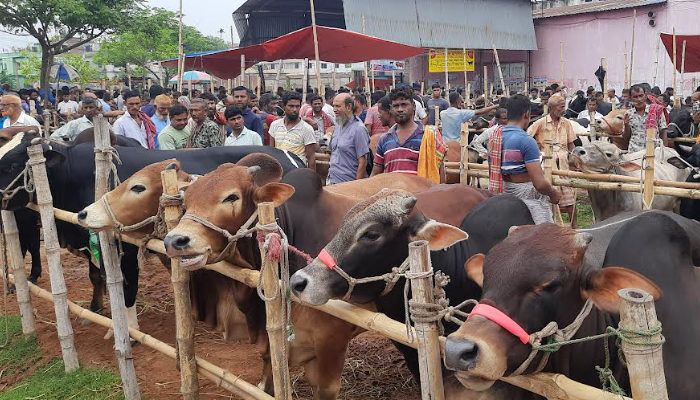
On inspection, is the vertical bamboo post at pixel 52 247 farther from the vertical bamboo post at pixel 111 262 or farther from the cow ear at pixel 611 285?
the cow ear at pixel 611 285

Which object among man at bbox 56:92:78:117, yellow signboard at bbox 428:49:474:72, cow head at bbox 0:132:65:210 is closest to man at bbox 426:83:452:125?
cow head at bbox 0:132:65:210

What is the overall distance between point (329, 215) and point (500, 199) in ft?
3.45

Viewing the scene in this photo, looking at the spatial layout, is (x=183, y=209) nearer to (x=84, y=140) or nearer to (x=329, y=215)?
(x=329, y=215)

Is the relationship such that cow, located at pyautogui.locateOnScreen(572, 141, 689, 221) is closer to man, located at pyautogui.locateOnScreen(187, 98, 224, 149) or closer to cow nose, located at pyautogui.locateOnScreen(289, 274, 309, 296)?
man, located at pyautogui.locateOnScreen(187, 98, 224, 149)

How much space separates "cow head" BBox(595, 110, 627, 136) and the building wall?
49.1ft

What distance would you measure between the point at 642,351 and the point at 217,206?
2.32m

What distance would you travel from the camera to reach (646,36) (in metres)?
24.1

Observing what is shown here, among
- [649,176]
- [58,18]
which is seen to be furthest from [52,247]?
[58,18]

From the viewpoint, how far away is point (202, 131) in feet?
22.7

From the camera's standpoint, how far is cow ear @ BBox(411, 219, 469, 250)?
294 centimetres

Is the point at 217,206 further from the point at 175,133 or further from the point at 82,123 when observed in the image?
the point at 82,123

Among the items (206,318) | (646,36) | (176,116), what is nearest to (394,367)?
(206,318)

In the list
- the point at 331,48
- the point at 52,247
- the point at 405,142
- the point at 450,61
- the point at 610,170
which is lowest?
the point at 52,247

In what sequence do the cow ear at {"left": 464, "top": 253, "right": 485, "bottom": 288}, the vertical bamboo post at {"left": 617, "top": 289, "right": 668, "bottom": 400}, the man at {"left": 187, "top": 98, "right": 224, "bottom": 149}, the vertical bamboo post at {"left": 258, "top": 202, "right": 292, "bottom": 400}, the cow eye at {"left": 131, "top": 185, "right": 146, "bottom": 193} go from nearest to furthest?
the vertical bamboo post at {"left": 617, "top": 289, "right": 668, "bottom": 400}, the cow ear at {"left": 464, "top": 253, "right": 485, "bottom": 288}, the vertical bamboo post at {"left": 258, "top": 202, "right": 292, "bottom": 400}, the cow eye at {"left": 131, "top": 185, "right": 146, "bottom": 193}, the man at {"left": 187, "top": 98, "right": 224, "bottom": 149}
